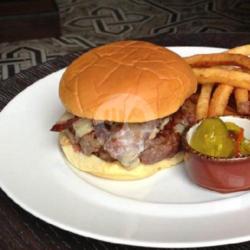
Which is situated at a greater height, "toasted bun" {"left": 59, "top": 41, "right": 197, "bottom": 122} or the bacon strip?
"toasted bun" {"left": 59, "top": 41, "right": 197, "bottom": 122}

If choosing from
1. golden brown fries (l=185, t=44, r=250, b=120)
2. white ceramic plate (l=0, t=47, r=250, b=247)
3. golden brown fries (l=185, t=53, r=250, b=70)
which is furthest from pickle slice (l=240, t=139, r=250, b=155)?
golden brown fries (l=185, t=53, r=250, b=70)

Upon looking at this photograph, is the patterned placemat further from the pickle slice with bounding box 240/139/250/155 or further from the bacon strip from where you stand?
the pickle slice with bounding box 240/139/250/155

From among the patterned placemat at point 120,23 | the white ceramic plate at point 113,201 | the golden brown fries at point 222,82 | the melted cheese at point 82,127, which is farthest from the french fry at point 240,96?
the patterned placemat at point 120,23

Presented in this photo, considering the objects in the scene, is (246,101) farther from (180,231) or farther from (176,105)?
(180,231)

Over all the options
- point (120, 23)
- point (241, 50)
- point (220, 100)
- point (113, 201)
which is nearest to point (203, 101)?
point (220, 100)

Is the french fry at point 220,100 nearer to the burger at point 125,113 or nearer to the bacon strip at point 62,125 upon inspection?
the burger at point 125,113

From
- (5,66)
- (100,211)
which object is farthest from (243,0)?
(100,211)
